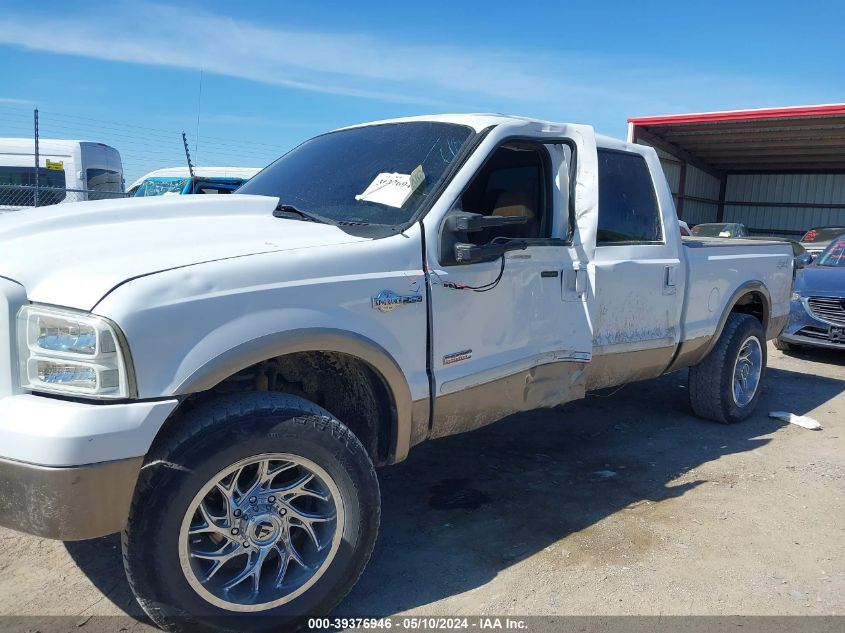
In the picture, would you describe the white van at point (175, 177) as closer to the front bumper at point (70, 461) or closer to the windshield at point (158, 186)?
the windshield at point (158, 186)

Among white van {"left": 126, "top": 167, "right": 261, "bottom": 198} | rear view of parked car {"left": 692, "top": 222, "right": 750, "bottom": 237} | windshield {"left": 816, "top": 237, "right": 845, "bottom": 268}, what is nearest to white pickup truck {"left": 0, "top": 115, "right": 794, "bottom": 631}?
windshield {"left": 816, "top": 237, "right": 845, "bottom": 268}

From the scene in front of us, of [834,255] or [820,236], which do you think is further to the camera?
[820,236]

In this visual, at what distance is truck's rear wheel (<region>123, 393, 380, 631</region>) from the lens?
92.3 inches

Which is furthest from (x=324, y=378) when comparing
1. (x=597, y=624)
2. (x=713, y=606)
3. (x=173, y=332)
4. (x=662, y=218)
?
(x=662, y=218)

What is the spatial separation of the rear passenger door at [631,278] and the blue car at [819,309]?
418 cm

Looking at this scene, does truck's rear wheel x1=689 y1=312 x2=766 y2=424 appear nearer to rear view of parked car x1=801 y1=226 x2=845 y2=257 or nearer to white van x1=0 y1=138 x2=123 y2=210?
rear view of parked car x1=801 y1=226 x2=845 y2=257

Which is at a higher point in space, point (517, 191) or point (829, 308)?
point (517, 191)

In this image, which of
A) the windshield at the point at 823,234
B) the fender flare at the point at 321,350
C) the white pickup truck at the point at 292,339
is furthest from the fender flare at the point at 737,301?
the windshield at the point at 823,234

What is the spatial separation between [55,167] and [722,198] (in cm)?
2635

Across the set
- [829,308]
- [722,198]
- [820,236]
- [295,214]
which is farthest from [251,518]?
[722,198]

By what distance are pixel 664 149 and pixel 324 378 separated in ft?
81.1

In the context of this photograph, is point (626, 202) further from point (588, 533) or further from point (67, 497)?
point (67, 497)

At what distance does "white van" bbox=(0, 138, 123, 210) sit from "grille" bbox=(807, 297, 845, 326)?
12938 millimetres

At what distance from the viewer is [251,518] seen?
258 cm
